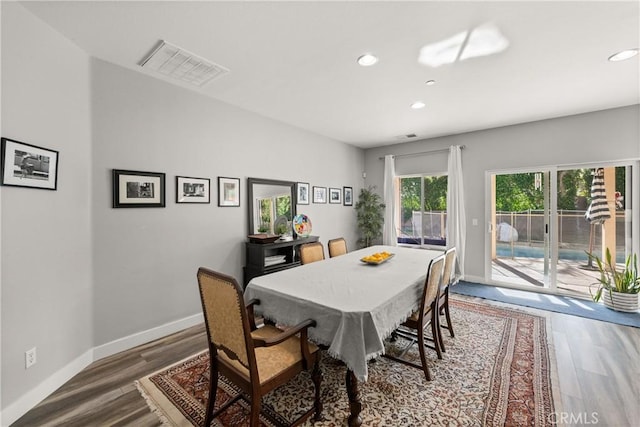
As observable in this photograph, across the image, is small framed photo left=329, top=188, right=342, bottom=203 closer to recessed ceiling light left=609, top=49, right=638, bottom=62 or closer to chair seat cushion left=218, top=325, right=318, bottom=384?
chair seat cushion left=218, top=325, right=318, bottom=384

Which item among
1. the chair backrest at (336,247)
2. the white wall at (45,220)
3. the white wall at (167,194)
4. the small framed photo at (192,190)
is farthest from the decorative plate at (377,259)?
the white wall at (45,220)

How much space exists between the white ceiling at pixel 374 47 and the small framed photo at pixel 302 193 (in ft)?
4.21

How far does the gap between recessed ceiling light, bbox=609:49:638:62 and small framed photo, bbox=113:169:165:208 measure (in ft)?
14.7

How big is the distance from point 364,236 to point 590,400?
406cm

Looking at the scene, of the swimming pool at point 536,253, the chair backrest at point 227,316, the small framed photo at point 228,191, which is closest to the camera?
the chair backrest at point 227,316

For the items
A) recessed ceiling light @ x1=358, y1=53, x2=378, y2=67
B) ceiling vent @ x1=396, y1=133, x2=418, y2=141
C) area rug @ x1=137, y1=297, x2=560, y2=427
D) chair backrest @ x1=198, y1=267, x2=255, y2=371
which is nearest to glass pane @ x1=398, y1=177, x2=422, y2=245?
ceiling vent @ x1=396, y1=133, x2=418, y2=141

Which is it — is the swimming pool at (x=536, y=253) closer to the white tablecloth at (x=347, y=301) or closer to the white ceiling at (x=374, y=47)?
the white ceiling at (x=374, y=47)

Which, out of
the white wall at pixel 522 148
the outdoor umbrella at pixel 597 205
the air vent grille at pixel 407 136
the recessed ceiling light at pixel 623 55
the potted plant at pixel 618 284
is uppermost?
the air vent grille at pixel 407 136

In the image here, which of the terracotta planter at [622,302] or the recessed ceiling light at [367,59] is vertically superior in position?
the recessed ceiling light at [367,59]

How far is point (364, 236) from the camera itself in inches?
224

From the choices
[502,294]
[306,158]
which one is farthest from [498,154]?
[306,158]

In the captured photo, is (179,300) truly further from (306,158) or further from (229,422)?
(306,158)

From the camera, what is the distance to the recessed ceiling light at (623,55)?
2.27m

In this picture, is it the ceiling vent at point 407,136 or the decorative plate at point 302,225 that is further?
the ceiling vent at point 407,136
